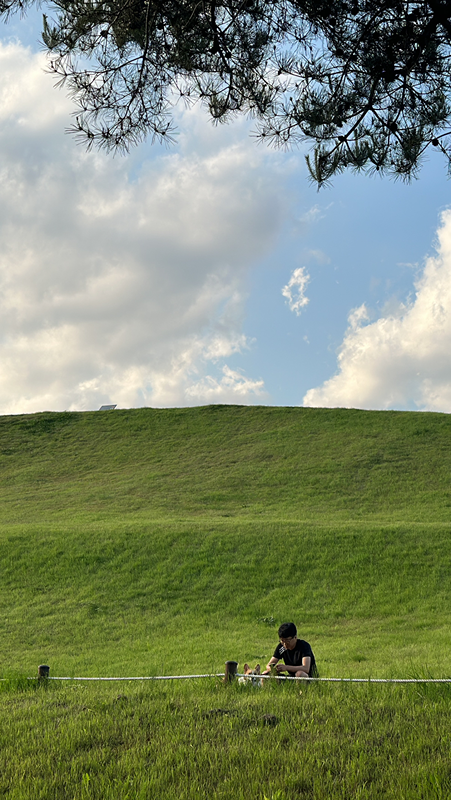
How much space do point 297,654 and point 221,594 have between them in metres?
11.0

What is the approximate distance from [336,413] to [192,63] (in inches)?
1570

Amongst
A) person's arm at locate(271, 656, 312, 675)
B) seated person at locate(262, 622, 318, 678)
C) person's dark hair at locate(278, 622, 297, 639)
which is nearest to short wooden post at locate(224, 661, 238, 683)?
seated person at locate(262, 622, 318, 678)

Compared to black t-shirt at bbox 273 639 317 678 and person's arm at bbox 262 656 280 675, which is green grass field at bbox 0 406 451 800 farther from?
black t-shirt at bbox 273 639 317 678

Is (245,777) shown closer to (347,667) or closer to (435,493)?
(347,667)

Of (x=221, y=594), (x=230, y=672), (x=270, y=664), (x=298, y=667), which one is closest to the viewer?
(x=230, y=672)

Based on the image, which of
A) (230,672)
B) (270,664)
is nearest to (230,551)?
(270,664)

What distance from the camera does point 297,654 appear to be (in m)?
7.55

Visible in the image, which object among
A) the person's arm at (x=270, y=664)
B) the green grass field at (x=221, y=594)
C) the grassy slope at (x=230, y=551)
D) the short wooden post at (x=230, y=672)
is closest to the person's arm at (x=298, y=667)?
the person's arm at (x=270, y=664)

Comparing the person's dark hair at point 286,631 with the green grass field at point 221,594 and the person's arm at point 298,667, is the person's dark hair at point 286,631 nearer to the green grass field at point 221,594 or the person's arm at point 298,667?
the person's arm at point 298,667

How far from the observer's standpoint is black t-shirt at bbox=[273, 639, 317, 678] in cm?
751

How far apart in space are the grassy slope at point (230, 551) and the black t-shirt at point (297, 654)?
1.38 m

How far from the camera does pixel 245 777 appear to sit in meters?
4.49

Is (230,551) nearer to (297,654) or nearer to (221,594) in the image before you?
(221,594)

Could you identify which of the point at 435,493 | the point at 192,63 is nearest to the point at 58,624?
the point at 192,63
